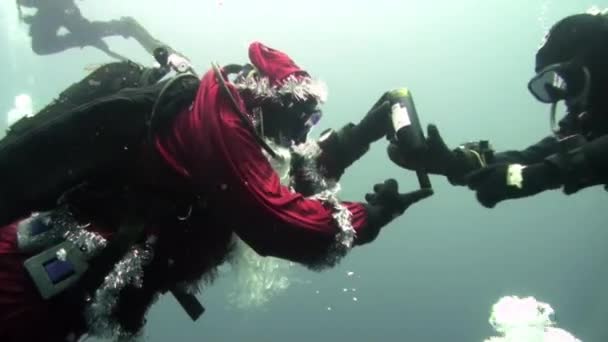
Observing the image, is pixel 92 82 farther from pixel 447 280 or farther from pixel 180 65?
pixel 447 280

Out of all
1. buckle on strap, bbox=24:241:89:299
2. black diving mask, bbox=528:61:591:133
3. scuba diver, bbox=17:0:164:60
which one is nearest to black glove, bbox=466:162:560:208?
black diving mask, bbox=528:61:591:133

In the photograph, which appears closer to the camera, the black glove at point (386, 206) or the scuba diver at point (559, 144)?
the black glove at point (386, 206)

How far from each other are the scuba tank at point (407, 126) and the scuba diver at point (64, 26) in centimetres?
1037

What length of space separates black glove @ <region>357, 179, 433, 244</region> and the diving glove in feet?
0.88

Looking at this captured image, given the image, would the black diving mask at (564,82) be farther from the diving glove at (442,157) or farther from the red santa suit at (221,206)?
the red santa suit at (221,206)

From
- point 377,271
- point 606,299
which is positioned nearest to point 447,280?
point 377,271

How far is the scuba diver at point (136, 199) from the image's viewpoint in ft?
8.20

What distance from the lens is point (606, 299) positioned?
44938 millimetres

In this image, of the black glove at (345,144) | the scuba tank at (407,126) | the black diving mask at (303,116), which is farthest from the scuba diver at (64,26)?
the scuba tank at (407,126)

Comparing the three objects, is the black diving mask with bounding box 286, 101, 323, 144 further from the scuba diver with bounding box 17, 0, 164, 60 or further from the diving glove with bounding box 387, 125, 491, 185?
the scuba diver with bounding box 17, 0, 164, 60

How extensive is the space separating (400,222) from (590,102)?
6040 cm

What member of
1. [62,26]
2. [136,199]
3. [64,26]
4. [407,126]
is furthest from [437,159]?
[62,26]

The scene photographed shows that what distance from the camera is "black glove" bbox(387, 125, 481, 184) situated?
333cm

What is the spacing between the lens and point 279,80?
9.88 ft
